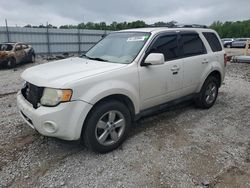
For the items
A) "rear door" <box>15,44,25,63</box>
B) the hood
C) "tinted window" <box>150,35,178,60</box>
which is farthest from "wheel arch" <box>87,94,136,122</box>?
"rear door" <box>15,44,25,63</box>

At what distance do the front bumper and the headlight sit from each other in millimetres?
57

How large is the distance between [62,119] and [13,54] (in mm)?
12283

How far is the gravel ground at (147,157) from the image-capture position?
2820mm

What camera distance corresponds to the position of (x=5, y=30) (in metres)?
18.5

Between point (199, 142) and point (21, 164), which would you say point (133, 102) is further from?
point (21, 164)

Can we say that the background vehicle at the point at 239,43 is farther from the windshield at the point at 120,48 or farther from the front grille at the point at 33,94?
the front grille at the point at 33,94

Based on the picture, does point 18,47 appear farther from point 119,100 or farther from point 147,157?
point 147,157

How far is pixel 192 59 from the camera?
4.54 meters

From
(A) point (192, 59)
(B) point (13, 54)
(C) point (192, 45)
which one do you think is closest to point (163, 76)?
(A) point (192, 59)

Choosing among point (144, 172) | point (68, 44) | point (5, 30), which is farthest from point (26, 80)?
point (68, 44)

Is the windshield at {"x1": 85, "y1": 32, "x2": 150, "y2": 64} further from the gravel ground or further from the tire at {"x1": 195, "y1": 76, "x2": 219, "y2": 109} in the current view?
the tire at {"x1": 195, "y1": 76, "x2": 219, "y2": 109}

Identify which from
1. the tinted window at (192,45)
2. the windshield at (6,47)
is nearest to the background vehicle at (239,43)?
the windshield at (6,47)

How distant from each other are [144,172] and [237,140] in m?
1.82

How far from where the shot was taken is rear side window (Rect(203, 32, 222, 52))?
5.07 m
